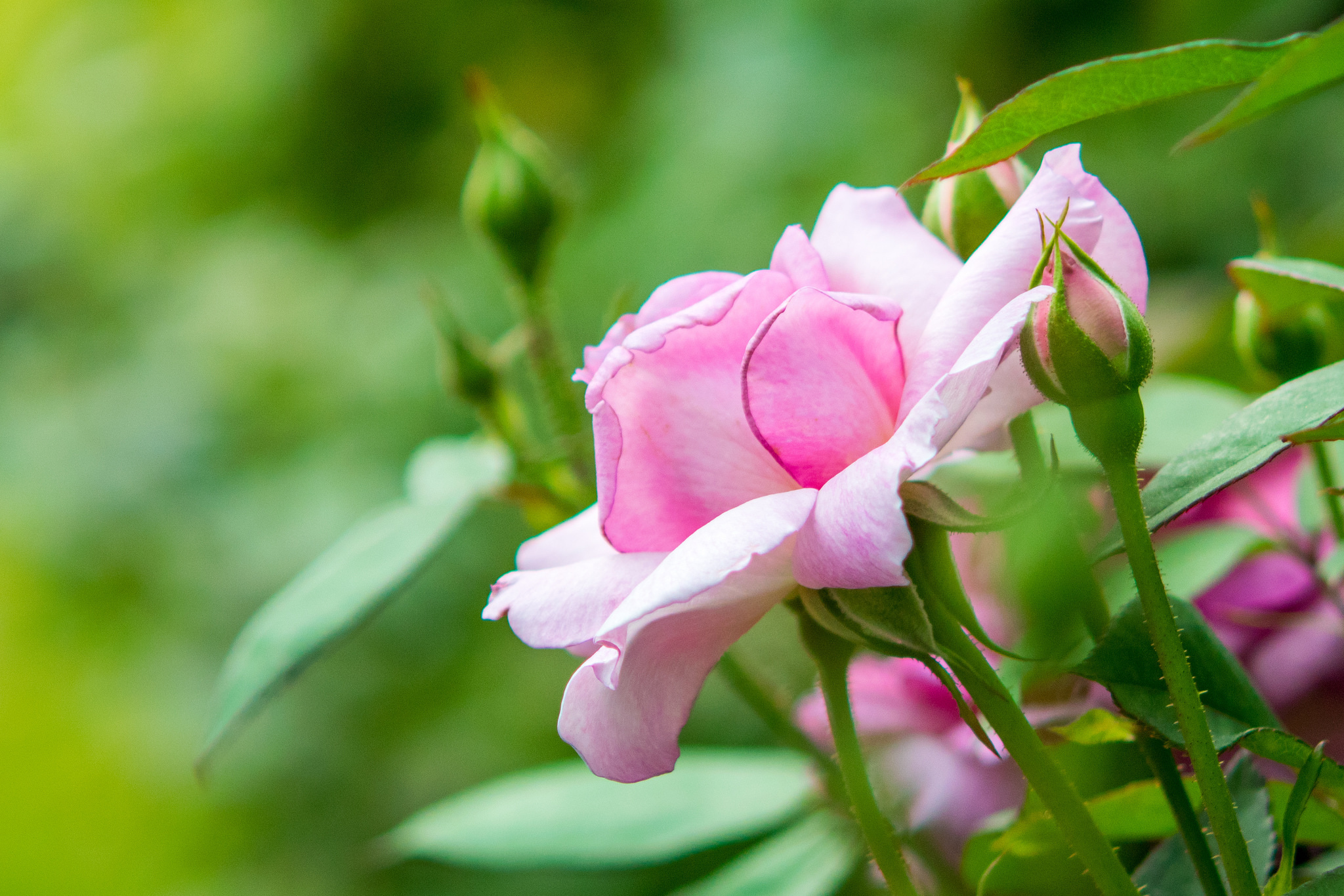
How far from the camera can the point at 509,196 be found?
51 cm

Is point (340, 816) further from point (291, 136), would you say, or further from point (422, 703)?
point (291, 136)

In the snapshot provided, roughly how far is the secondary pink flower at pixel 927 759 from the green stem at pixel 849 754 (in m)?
0.13

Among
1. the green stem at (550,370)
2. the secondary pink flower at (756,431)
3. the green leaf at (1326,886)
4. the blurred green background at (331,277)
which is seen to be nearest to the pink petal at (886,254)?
the secondary pink flower at (756,431)

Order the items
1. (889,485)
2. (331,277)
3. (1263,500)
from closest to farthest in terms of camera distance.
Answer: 1. (889,485)
2. (1263,500)
3. (331,277)

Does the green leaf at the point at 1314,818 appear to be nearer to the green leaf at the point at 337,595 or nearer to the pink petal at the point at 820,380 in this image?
the pink petal at the point at 820,380

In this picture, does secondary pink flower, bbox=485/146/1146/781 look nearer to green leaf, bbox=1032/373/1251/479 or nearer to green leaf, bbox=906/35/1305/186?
green leaf, bbox=906/35/1305/186

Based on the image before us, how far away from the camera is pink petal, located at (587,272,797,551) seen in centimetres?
21

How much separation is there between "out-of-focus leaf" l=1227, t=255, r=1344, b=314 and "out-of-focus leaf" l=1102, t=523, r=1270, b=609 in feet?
0.22

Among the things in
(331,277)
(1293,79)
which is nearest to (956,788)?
(1293,79)

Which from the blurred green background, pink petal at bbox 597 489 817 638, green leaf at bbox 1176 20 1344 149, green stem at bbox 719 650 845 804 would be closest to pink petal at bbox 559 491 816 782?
pink petal at bbox 597 489 817 638

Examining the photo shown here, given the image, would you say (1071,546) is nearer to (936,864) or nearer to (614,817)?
(936,864)

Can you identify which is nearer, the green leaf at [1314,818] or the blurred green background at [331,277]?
the green leaf at [1314,818]

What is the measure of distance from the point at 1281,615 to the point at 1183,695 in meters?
0.18

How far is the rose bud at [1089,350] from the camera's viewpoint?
18 centimetres
